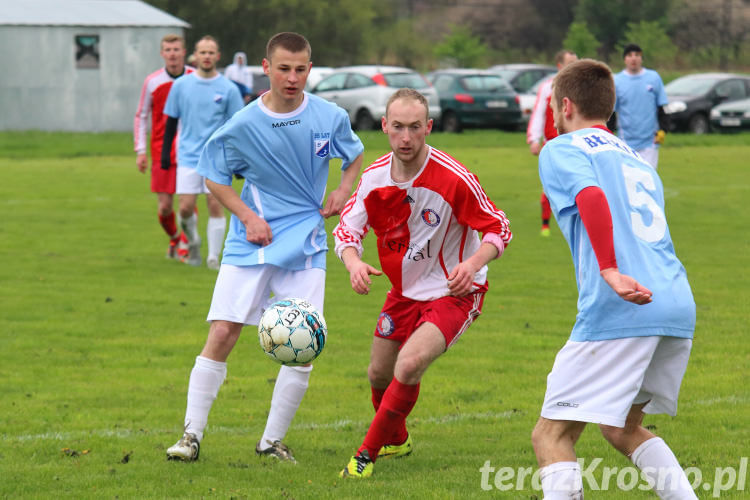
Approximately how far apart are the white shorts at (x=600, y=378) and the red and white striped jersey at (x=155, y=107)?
29.3ft

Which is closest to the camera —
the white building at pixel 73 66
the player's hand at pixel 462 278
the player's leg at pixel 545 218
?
the player's hand at pixel 462 278

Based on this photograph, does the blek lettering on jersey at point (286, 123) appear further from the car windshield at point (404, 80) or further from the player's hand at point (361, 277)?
the car windshield at point (404, 80)

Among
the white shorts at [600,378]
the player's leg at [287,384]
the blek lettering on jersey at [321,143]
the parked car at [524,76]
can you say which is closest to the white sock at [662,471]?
the white shorts at [600,378]

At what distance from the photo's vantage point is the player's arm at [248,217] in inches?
236

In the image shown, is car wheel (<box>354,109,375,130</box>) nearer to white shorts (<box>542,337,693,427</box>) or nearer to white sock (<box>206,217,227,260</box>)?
white sock (<box>206,217,227,260</box>)

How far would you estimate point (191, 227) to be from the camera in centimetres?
1261

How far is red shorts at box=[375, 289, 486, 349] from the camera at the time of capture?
5.61 metres

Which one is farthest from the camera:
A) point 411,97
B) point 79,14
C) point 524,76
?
point 524,76

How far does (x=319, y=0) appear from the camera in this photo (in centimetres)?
5781

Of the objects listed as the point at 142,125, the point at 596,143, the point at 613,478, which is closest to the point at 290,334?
the point at 613,478

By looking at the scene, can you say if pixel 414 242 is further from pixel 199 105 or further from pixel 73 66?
pixel 73 66

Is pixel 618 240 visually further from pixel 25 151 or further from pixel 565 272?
pixel 25 151

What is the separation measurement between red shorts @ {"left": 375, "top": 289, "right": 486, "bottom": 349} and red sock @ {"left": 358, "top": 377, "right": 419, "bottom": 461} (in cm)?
30

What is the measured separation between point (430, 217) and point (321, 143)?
2.73 feet
